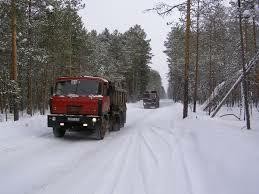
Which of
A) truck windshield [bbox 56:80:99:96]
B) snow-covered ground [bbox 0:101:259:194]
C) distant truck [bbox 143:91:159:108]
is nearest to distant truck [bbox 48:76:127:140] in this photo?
truck windshield [bbox 56:80:99:96]

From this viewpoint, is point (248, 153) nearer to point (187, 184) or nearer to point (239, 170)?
point (239, 170)

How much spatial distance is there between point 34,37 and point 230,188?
27.0 m

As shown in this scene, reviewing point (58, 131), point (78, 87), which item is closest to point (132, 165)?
point (58, 131)

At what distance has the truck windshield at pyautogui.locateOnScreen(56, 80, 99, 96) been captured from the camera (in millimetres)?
16453

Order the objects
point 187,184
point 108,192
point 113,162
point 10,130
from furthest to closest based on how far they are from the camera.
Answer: point 10,130 < point 113,162 < point 187,184 < point 108,192

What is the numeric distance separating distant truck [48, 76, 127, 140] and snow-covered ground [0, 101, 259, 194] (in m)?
0.92

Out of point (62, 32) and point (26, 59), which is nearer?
point (26, 59)

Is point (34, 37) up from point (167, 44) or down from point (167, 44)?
down

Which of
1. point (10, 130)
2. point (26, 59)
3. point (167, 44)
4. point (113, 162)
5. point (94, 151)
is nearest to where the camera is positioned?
point (113, 162)

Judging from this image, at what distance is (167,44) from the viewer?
7644 centimetres

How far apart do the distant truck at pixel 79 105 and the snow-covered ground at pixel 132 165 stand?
3.01ft

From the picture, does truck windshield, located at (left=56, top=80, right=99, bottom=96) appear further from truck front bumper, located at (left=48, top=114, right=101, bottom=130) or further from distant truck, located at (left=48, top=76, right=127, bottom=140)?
truck front bumper, located at (left=48, top=114, right=101, bottom=130)

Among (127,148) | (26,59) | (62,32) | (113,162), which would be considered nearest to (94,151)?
(127,148)

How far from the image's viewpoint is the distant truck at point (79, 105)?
15930mm
